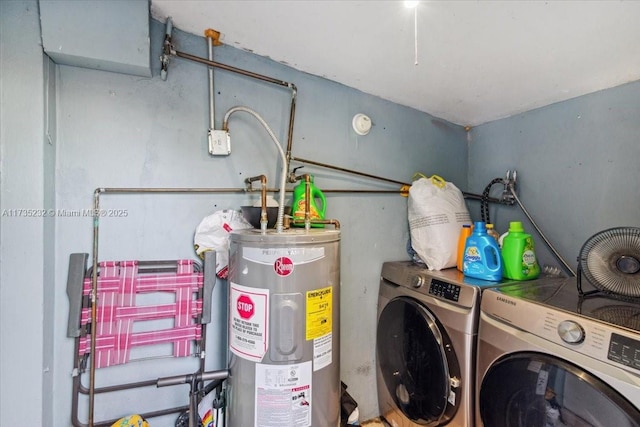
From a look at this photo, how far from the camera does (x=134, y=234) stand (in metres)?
1.21

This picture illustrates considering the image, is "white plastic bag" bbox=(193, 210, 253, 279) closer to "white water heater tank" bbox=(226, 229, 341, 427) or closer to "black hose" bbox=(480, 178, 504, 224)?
"white water heater tank" bbox=(226, 229, 341, 427)

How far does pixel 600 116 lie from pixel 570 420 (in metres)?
1.28

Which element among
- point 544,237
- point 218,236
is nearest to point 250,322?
point 218,236

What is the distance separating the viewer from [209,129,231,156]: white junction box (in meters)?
1.28

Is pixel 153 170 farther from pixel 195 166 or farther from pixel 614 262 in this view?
pixel 614 262

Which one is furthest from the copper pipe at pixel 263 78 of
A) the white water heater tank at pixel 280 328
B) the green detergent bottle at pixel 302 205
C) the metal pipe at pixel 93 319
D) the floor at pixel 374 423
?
the floor at pixel 374 423

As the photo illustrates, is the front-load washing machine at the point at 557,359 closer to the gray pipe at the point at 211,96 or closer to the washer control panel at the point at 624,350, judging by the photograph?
the washer control panel at the point at 624,350

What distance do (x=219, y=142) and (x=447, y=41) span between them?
3.32 feet

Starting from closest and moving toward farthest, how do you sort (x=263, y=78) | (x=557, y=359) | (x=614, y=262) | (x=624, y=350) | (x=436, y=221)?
(x=624, y=350) → (x=557, y=359) → (x=614, y=262) → (x=263, y=78) → (x=436, y=221)

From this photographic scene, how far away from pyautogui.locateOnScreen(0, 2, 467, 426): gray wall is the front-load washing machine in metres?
0.69

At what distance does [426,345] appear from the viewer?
1.26 metres

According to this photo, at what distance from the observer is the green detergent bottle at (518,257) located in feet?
4.27

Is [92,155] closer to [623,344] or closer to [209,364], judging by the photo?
[209,364]

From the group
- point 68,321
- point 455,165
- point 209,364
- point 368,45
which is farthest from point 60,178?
point 455,165
